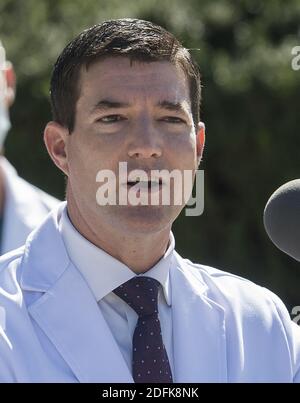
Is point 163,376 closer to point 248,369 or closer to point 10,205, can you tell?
point 248,369

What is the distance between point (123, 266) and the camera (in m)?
2.68

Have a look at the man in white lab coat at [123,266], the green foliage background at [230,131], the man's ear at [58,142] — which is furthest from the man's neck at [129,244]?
the green foliage background at [230,131]

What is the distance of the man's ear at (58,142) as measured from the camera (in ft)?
9.20


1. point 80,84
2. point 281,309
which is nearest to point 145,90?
point 80,84

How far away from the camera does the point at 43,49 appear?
692 cm

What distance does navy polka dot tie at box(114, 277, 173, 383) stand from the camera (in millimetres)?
2518

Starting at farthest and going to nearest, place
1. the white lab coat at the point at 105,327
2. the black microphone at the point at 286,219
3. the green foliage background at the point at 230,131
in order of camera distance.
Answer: the green foliage background at the point at 230,131 < the white lab coat at the point at 105,327 < the black microphone at the point at 286,219

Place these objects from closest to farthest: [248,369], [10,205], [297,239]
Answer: [297,239] < [248,369] < [10,205]

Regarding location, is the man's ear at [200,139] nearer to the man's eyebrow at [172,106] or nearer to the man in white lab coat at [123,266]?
the man in white lab coat at [123,266]

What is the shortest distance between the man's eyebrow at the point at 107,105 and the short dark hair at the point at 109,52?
0.10 meters

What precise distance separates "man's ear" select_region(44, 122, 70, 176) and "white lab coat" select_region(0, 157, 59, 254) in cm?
165

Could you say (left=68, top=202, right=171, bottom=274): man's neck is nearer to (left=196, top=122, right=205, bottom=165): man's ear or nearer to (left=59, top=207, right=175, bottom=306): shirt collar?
(left=59, top=207, right=175, bottom=306): shirt collar
